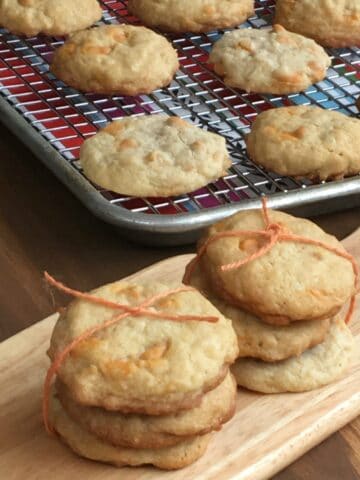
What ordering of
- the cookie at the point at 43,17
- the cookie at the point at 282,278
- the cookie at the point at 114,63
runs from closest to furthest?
the cookie at the point at 282,278 → the cookie at the point at 114,63 → the cookie at the point at 43,17

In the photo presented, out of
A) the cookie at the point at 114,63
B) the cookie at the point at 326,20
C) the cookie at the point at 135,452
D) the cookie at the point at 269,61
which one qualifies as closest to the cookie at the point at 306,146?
the cookie at the point at 269,61

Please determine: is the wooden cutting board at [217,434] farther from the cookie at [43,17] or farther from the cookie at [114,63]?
the cookie at [43,17]

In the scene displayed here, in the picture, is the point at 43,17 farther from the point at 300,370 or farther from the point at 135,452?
the point at 135,452

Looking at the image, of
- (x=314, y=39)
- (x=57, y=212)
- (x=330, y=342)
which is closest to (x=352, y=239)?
(x=330, y=342)

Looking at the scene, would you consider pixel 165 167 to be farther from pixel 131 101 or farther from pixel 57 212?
pixel 131 101

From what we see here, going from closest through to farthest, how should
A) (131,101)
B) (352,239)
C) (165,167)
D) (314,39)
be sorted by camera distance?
(352,239)
(165,167)
(131,101)
(314,39)

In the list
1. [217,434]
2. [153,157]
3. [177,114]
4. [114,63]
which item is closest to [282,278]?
[217,434]

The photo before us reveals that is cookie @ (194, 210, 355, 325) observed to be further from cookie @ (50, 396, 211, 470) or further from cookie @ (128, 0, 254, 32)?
cookie @ (128, 0, 254, 32)

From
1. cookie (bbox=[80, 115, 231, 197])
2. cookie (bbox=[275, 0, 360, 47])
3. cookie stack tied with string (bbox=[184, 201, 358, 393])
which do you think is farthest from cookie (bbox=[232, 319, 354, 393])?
cookie (bbox=[275, 0, 360, 47])
